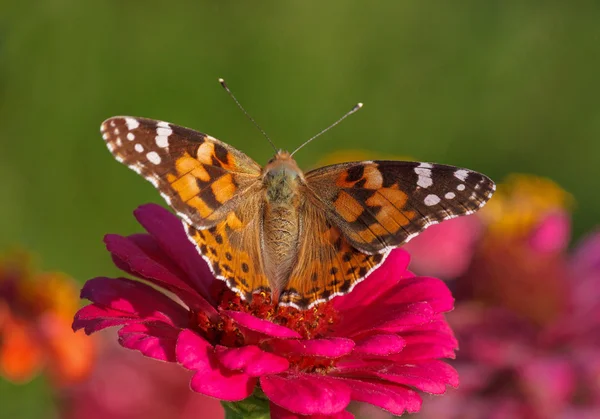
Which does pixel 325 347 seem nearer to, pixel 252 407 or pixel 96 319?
pixel 252 407

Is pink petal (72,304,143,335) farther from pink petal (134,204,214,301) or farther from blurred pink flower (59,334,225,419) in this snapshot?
blurred pink flower (59,334,225,419)

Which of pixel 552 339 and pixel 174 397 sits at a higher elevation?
pixel 174 397

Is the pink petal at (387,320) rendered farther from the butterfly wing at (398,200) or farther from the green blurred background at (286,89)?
the green blurred background at (286,89)

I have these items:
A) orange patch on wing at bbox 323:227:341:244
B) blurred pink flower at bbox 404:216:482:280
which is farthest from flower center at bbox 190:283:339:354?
blurred pink flower at bbox 404:216:482:280

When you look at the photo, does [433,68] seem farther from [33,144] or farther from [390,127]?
[33,144]

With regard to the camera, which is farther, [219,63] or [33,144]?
[219,63]

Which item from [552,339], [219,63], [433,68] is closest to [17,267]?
[552,339]

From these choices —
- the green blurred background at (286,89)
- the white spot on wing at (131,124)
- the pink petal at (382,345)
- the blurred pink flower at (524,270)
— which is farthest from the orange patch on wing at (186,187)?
the green blurred background at (286,89)
